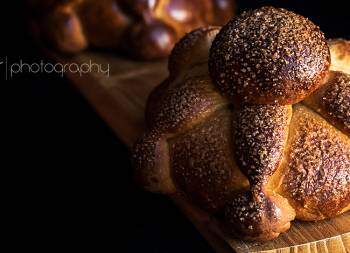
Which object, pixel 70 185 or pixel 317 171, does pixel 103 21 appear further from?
pixel 317 171

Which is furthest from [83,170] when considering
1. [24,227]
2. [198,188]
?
[198,188]

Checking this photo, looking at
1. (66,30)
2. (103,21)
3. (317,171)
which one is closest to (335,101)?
(317,171)

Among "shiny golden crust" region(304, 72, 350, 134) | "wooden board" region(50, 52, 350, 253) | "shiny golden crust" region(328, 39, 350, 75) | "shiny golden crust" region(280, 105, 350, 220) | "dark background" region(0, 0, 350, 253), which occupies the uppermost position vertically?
"shiny golden crust" region(328, 39, 350, 75)

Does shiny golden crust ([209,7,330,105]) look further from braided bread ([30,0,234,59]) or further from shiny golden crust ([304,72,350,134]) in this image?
braided bread ([30,0,234,59])

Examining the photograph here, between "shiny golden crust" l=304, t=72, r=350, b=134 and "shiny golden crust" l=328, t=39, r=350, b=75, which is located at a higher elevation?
"shiny golden crust" l=328, t=39, r=350, b=75

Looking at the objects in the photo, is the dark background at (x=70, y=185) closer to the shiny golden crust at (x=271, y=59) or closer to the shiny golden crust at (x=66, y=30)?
the shiny golden crust at (x=66, y=30)

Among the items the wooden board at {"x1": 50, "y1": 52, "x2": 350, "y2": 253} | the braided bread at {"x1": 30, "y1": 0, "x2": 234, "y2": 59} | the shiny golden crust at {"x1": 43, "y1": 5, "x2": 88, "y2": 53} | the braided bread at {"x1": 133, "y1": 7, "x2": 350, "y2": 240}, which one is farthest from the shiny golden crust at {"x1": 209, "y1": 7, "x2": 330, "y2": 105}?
the shiny golden crust at {"x1": 43, "y1": 5, "x2": 88, "y2": 53}

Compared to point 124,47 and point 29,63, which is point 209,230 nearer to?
point 124,47

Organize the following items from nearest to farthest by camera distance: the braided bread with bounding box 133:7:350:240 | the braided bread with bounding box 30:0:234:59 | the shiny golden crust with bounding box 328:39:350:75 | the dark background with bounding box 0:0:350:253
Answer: the braided bread with bounding box 133:7:350:240 < the shiny golden crust with bounding box 328:39:350:75 < the dark background with bounding box 0:0:350:253 < the braided bread with bounding box 30:0:234:59
